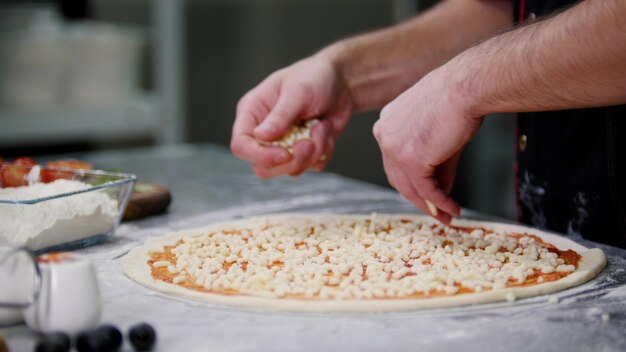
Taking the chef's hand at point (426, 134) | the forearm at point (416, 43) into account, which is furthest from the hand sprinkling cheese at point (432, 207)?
the forearm at point (416, 43)

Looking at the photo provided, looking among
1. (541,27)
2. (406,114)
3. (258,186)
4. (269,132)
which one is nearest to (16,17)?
(258,186)

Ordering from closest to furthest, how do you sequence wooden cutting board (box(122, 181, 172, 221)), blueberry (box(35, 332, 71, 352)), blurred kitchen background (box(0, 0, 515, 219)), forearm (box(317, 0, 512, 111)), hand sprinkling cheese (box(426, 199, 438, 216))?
1. blueberry (box(35, 332, 71, 352))
2. hand sprinkling cheese (box(426, 199, 438, 216))
3. wooden cutting board (box(122, 181, 172, 221))
4. forearm (box(317, 0, 512, 111))
5. blurred kitchen background (box(0, 0, 515, 219))

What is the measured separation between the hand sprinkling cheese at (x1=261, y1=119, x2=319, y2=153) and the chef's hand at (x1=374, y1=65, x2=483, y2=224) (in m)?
0.32

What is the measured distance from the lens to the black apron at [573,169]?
1458 mm

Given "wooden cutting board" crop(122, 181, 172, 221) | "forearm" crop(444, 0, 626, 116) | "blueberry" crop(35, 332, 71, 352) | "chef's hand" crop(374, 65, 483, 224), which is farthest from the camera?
"wooden cutting board" crop(122, 181, 172, 221)

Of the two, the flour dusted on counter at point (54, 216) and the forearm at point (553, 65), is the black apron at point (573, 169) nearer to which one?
the forearm at point (553, 65)

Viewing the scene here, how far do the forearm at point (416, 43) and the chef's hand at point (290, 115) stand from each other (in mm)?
103

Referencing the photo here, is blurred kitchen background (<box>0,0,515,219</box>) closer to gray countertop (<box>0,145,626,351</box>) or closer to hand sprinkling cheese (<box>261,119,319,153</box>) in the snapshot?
hand sprinkling cheese (<box>261,119,319,153</box>)

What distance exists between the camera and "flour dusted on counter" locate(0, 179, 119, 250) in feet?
4.25

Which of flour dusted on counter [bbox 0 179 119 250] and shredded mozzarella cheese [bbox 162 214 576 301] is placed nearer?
shredded mozzarella cheese [bbox 162 214 576 301]

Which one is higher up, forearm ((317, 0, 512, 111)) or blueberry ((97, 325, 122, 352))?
forearm ((317, 0, 512, 111))

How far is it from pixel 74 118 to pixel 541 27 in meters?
2.50

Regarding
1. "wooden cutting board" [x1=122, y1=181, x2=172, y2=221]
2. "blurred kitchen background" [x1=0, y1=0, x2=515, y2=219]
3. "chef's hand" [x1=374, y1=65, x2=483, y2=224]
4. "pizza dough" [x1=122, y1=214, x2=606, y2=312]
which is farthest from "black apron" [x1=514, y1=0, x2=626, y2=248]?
"blurred kitchen background" [x1=0, y1=0, x2=515, y2=219]

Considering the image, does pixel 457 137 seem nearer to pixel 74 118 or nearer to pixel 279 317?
pixel 279 317
